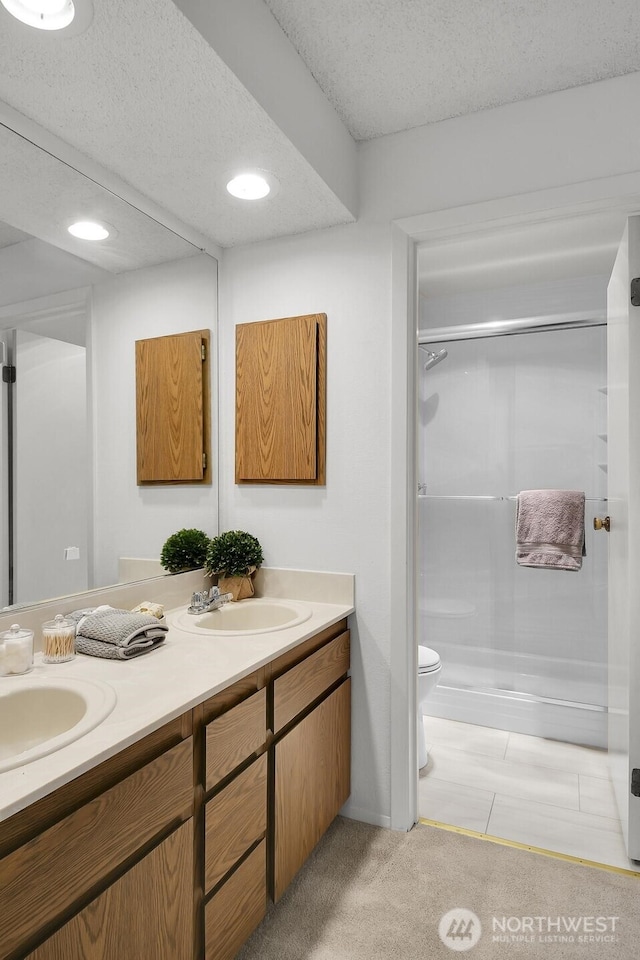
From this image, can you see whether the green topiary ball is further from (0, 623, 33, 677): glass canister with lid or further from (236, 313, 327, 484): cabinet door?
(0, 623, 33, 677): glass canister with lid

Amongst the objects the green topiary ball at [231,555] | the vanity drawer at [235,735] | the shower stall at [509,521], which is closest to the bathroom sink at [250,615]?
the green topiary ball at [231,555]

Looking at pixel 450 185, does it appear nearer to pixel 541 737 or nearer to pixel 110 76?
pixel 110 76

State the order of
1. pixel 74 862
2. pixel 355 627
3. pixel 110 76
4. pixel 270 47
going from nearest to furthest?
1. pixel 74 862
2. pixel 110 76
3. pixel 270 47
4. pixel 355 627

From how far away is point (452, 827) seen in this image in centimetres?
203

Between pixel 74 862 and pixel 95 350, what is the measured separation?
135cm

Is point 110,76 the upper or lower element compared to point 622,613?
upper

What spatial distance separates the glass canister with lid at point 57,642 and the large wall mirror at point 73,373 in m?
0.14

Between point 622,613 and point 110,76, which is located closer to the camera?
point 110,76

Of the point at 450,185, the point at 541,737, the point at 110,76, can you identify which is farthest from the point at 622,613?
the point at 110,76

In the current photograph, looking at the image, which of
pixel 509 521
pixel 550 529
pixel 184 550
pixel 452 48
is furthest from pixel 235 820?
pixel 509 521

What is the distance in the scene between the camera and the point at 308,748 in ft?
5.64

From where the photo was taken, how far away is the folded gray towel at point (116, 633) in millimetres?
1446

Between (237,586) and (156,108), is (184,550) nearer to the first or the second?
(237,586)

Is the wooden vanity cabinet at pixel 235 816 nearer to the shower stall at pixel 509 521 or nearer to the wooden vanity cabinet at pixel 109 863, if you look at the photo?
the wooden vanity cabinet at pixel 109 863
